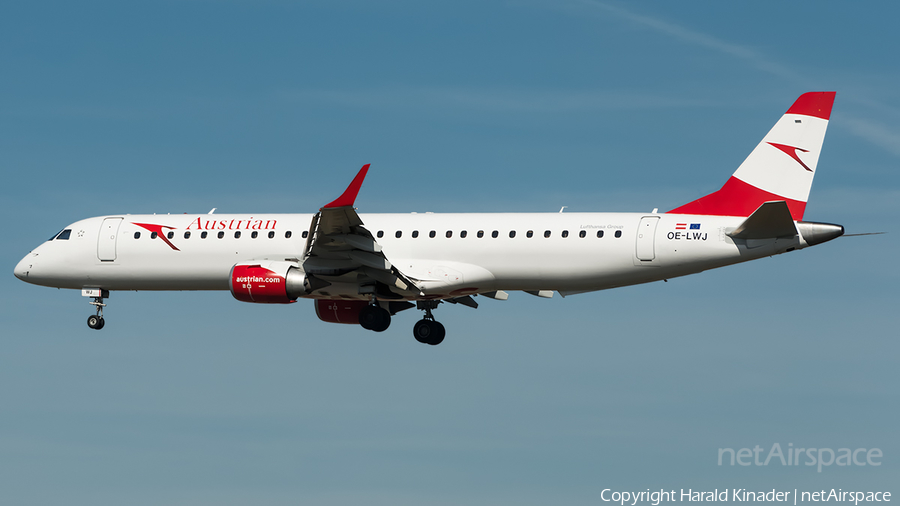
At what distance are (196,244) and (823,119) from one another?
20136mm

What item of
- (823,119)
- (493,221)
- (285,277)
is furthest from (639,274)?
(285,277)

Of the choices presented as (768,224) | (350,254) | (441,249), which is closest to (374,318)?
(350,254)

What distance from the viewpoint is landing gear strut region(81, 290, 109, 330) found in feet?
125

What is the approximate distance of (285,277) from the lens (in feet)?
109

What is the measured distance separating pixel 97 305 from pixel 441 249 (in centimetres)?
1284

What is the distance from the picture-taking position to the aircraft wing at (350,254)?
31.2 meters

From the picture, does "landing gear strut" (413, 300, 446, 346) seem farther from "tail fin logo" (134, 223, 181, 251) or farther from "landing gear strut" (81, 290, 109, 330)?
"landing gear strut" (81, 290, 109, 330)

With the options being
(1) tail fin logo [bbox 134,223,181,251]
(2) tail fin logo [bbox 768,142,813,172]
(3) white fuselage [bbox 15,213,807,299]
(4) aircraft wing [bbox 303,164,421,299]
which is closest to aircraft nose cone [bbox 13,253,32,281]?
(3) white fuselage [bbox 15,213,807,299]

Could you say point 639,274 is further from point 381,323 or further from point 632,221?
point 381,323

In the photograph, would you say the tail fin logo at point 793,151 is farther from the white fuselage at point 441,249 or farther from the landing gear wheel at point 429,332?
the landing gear wheel at point 429,332

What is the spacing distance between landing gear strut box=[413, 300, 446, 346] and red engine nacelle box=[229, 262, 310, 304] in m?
5.31

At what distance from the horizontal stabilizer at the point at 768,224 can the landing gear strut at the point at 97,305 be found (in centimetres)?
2142


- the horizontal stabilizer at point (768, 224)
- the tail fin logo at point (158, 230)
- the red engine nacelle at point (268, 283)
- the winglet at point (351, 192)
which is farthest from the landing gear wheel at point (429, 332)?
the horizontal stabilizer at point (768, 224)

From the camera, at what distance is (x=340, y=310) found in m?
38.1
